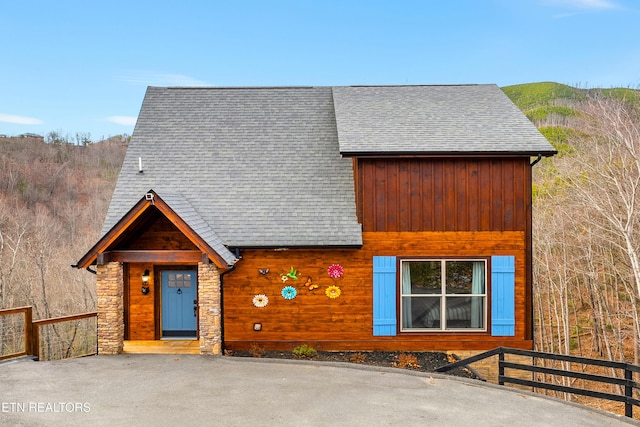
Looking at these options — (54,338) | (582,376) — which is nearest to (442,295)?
(582,376)

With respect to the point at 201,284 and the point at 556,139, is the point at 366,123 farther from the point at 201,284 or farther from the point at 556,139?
the point at 556,139

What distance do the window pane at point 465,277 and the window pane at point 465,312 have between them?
0.21 m

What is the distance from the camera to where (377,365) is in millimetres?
10211

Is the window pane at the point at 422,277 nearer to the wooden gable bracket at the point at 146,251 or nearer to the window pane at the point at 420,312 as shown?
the window pane at the point at 420,312

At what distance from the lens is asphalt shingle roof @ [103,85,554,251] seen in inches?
444

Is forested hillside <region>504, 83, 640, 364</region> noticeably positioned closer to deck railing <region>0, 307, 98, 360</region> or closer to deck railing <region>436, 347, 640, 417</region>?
deck railing <region>436, 347, 640, 417</region>

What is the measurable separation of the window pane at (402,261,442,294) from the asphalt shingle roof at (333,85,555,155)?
8.58 ft

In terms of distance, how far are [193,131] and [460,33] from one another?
37.0 meters

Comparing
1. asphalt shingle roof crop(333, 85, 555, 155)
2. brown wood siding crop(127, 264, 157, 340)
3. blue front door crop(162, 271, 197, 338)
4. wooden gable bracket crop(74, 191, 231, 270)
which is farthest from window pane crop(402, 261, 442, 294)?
brown wood siding crop(127, 264, 157, 340)

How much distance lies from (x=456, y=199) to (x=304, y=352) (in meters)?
4.94

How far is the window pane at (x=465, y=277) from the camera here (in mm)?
11414

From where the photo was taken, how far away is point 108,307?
10375 millimetres

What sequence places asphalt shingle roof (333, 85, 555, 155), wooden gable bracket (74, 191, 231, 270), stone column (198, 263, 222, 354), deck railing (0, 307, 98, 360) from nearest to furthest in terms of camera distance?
wooden gable bracket (74, 191, 231, 270) < stone column (198, 263, 222, 354) < asphalt shingle roof (333, 85, 555, 155) < deck railing (0, 307, 98, 360)

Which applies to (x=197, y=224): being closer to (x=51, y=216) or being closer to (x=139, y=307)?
(x=139, y=307)
